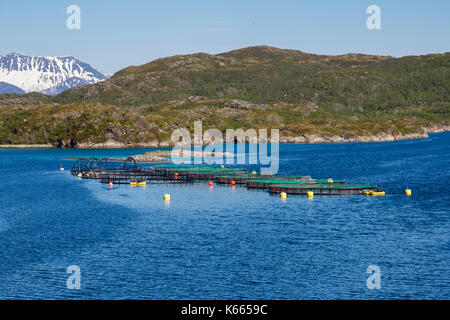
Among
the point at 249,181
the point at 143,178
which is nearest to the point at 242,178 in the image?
the point at 249,181

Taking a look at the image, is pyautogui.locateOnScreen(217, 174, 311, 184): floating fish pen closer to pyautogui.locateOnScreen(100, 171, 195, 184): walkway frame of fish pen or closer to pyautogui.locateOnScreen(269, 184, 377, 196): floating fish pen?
pyautogui.locateOnScreen(100, 171, 195, 184): walkway frame of fish pen

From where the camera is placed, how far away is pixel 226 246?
8606cm

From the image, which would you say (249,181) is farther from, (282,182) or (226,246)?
(226,246)

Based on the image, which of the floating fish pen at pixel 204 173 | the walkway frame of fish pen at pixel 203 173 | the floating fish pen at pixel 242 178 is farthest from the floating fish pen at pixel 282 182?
the floating fish pen at pixel 204 173

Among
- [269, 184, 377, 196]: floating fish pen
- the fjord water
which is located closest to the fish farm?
[269, 184, 377, 196]: floating fish pen

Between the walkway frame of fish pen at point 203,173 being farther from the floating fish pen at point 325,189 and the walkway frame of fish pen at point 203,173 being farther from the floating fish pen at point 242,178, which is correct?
the floating fish pen at point 325,189

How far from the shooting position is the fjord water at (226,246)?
66.9 metres

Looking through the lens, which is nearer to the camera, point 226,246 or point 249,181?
point 226,246
